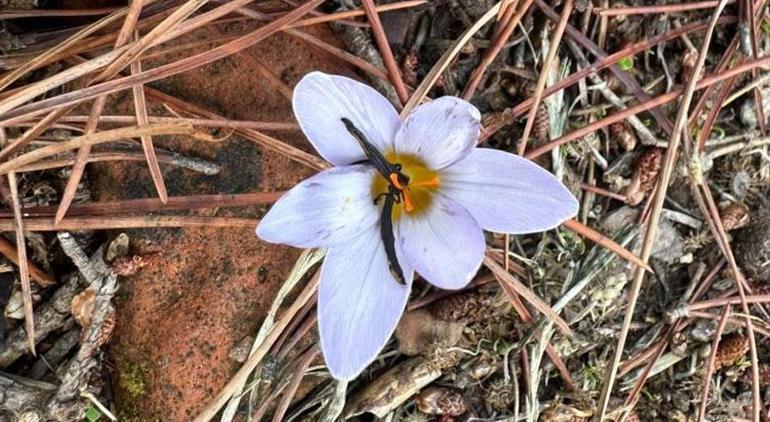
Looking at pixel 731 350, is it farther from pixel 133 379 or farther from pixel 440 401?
pixel 133 379

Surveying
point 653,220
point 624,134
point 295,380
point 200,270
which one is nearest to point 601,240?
point 653,220

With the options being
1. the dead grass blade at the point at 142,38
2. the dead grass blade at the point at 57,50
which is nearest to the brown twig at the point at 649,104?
the dead grass blade at the point at 142,38

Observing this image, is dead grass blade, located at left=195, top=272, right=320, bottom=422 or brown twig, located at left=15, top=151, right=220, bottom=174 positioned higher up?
brown twig, located at left=15, top=151, right=220, bottom=174

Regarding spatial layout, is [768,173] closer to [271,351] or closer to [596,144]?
[596,144]

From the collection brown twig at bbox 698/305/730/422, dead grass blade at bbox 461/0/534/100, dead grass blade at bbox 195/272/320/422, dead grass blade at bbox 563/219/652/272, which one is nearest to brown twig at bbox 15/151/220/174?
dead grass blade at bbox 195/272/320/422

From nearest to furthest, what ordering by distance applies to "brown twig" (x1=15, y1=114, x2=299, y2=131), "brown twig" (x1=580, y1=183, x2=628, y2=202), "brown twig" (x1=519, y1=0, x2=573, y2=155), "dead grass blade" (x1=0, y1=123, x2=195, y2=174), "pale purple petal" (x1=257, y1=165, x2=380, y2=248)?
"pale purple petal" (x1=257, y1=165, x2=380, y2=248), "dead grass blade" (x1=0, y1=123, x2=195, y2=174), "brown twig" (x1=15, y1=114, x2=299, y2=131), "brown twig" (x1=519, y1=0, x2=573, y2=155), "brown twig" (x1=580, y1=183, x2=628, y2=202)

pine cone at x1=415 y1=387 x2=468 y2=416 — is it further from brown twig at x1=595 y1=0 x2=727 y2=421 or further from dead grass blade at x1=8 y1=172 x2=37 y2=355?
dead grass blade at x1=8 y1=172 x2=37 y2=355

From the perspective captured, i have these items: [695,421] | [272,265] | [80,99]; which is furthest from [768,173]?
[80,99]
